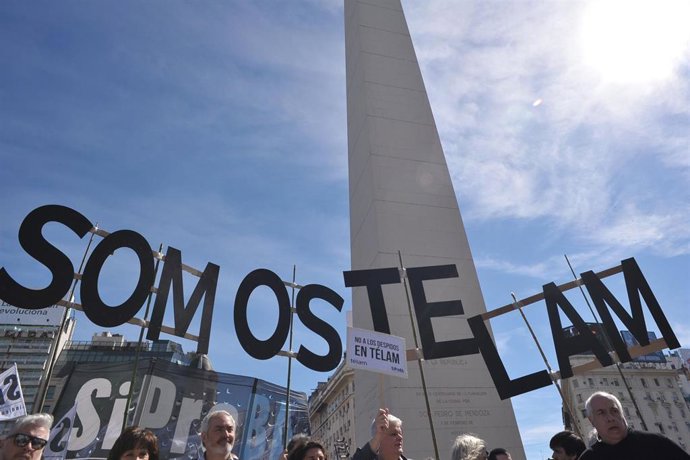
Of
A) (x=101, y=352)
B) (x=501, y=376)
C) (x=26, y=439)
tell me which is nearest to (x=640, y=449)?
(x=26, y=439)

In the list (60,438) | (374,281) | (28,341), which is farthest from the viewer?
(28,341)

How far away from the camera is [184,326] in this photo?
5.95 metres

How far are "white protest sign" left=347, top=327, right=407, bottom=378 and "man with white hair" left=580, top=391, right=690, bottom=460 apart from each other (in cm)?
300

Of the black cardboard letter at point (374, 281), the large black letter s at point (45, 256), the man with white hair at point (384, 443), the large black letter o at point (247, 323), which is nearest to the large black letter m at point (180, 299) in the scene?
the large black letter o at point (247, 323)

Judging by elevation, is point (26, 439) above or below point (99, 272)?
below

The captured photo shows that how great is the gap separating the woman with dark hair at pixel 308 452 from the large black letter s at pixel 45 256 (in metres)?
3.77

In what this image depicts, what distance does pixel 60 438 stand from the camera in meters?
3.98

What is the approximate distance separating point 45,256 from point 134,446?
3710 mm

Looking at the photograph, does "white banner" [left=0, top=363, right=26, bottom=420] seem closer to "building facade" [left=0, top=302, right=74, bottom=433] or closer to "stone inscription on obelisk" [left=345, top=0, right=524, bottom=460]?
"stone inscription on obelisk" [left=345, top=0, right=524, bottom=460]

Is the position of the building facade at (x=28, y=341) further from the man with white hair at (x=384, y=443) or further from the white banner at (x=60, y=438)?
the man with white hair at (x=384, y=443)

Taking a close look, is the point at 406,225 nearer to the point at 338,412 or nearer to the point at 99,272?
the point at 99,272

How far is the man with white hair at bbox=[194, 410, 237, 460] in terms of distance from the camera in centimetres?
275

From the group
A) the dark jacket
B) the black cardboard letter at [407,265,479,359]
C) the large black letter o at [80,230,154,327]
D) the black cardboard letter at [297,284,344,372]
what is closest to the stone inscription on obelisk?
the black cardboard letter at [407,265,479,359]

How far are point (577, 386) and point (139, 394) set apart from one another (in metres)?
60.5
